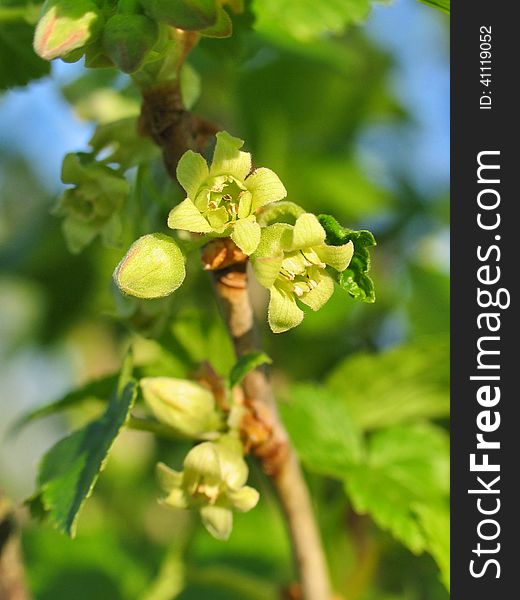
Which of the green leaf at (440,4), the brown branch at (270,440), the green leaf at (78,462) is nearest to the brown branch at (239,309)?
the brown branch at (270,440)

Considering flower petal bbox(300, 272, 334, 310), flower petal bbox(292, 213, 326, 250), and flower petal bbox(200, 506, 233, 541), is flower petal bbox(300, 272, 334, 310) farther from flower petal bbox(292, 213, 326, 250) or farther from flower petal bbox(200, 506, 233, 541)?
flower petal bbox(200, 506, 233, 541)

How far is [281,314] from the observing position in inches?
28.8

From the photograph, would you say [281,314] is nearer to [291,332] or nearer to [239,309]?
[239,309]

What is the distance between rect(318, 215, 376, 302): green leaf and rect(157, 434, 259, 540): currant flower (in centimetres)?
20

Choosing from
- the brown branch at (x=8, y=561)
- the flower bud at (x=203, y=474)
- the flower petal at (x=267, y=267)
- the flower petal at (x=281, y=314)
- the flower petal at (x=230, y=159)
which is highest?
the flower petal at (x=230, y=159)

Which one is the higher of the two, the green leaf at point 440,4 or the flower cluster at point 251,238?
the green leaf at point 440,4

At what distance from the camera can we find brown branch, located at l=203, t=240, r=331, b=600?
0.79 m

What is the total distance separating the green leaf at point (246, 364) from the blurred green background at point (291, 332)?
0.13 meters

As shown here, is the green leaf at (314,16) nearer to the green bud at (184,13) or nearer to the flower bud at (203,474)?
the green bud at (184,13)

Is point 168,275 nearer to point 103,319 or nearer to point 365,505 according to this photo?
point 365,505

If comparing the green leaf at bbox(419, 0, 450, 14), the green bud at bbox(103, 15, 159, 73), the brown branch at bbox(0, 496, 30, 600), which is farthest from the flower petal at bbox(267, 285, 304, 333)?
the brown branch at bbox(0, 496, 30, 600)

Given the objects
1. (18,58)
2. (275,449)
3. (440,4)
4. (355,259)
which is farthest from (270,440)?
(18,58)

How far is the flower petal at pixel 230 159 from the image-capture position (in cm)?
74

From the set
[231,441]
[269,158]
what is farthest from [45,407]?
[269,158]
